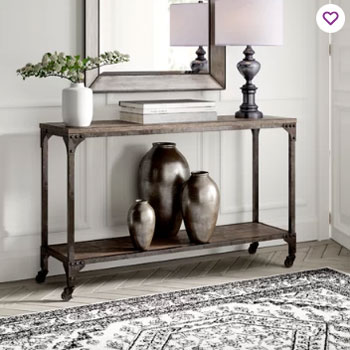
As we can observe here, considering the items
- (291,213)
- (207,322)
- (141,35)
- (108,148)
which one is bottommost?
(207,322)

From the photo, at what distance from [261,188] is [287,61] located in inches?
32.5

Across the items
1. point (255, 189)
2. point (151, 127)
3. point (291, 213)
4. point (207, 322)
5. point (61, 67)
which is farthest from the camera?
point (255, 189)

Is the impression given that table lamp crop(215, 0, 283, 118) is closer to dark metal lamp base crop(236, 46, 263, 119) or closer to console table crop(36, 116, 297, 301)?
dark metal lamp base crop(236, 46, 263, 119)

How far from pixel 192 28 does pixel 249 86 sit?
472 mm

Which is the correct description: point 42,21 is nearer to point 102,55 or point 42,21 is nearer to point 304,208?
point 102,55

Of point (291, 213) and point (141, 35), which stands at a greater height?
point (141, 35)

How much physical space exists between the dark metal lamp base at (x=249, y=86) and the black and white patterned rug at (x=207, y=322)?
3.23 feet

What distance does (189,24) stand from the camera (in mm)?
4551

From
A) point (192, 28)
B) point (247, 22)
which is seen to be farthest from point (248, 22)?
point (192, 28)

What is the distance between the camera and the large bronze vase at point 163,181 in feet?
14.2

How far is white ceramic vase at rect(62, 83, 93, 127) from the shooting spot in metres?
3.91

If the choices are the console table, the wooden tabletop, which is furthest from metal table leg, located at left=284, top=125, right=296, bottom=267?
the wooden tabletop

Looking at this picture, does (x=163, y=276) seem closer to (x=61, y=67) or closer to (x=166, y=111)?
(x=166, y=111)

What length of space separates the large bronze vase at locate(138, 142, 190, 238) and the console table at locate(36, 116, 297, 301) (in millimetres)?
142
